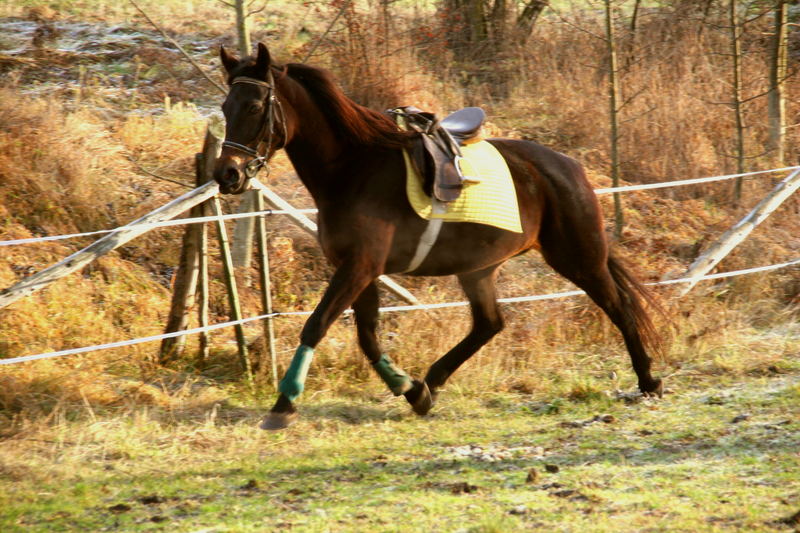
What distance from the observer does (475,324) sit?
6.27 metres

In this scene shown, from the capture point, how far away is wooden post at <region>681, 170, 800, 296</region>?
26.3ft

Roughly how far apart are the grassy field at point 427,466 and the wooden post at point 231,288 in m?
0.48

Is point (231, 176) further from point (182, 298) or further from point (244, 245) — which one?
point (244, 245)

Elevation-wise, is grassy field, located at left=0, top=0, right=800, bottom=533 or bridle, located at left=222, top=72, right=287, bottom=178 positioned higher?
bridle, located at left=222, top=72, right=287, bottom=178

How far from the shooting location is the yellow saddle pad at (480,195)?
5352 millimetres

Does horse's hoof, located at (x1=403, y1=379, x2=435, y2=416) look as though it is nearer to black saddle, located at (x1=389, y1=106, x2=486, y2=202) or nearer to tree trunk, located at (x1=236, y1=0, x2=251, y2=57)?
black saddle, located at (x1=389, y1=106, x2=486, y2=202)

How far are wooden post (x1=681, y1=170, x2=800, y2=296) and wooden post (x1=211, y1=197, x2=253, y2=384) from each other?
378cm

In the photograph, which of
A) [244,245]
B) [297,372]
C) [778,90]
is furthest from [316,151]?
[778,90]

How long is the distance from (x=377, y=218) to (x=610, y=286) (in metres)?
1.88

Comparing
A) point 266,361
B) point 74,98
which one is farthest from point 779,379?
point 74,98

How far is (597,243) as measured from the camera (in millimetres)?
6039

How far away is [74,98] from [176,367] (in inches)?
217

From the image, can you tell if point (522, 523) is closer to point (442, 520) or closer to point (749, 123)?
point (442, 520)

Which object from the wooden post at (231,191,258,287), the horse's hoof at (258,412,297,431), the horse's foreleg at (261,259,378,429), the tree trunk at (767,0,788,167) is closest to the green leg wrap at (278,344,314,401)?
the horse's foreleg at (261,259,378,429)
